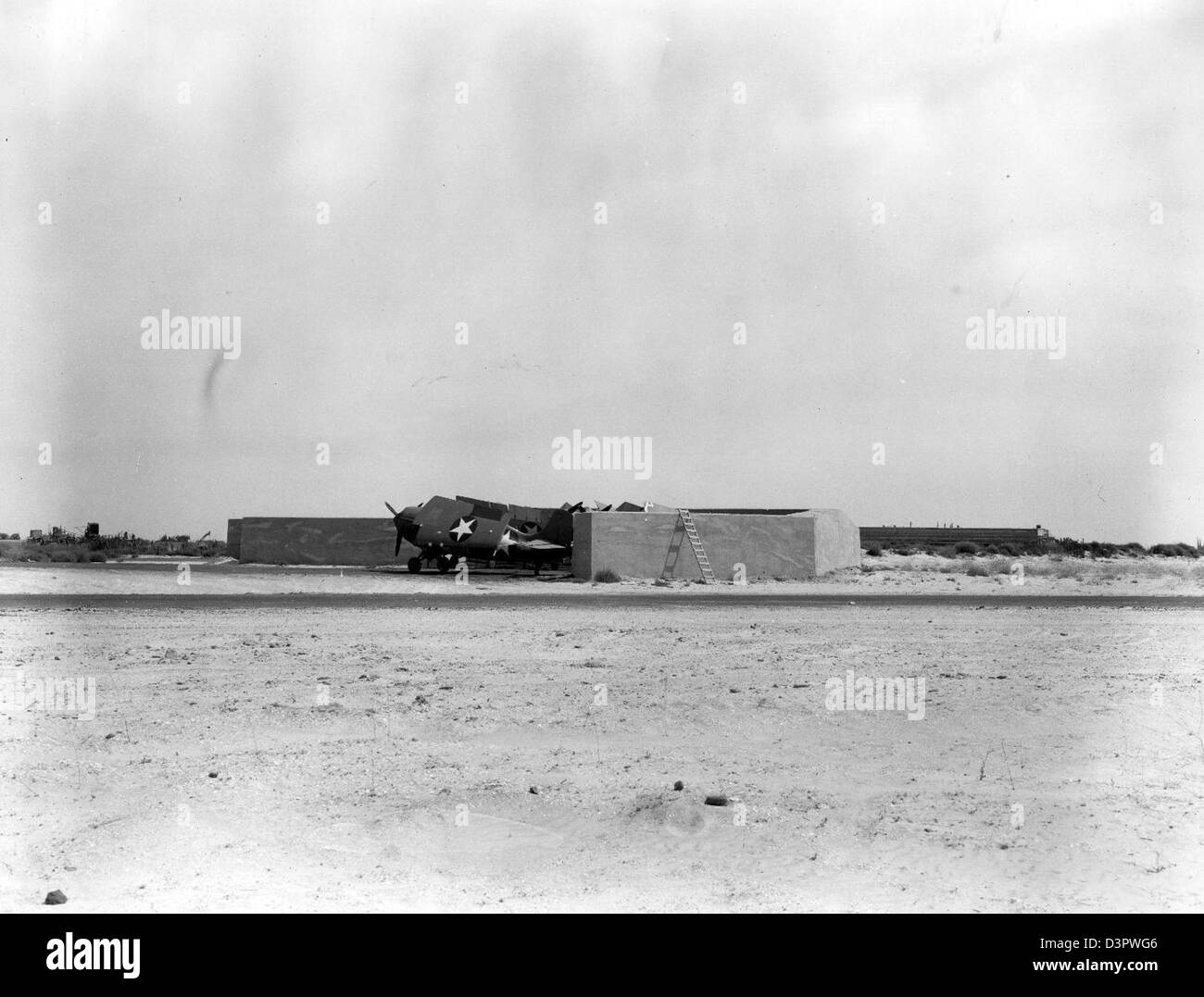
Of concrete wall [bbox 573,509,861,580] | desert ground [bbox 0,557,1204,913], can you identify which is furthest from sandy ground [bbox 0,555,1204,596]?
desert ground [bbox 0,557,1204,913]

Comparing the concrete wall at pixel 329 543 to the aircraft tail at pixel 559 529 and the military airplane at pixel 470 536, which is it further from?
the aircraft tail at pixel 559 529

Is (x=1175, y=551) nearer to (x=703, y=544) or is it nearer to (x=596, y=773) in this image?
(x=703, y=544)

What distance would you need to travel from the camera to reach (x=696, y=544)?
3625cm

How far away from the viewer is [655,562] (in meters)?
35.9

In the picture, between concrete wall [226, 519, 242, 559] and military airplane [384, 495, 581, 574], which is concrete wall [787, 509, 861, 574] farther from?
concrete wall [226, 519, 242, 559]

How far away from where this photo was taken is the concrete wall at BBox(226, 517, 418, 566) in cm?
4600

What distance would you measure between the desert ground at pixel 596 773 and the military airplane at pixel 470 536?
69.9 ft

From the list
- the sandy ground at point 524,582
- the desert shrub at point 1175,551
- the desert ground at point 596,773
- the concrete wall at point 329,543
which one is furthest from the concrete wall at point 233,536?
the desert shrub at point 1175,551

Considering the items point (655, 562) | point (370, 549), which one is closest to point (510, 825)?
point (655, 562)

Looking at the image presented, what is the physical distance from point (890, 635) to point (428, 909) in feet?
41.5

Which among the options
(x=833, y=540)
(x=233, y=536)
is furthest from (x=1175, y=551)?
(x=233, y=536)

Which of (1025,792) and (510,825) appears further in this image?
(1025,792)
